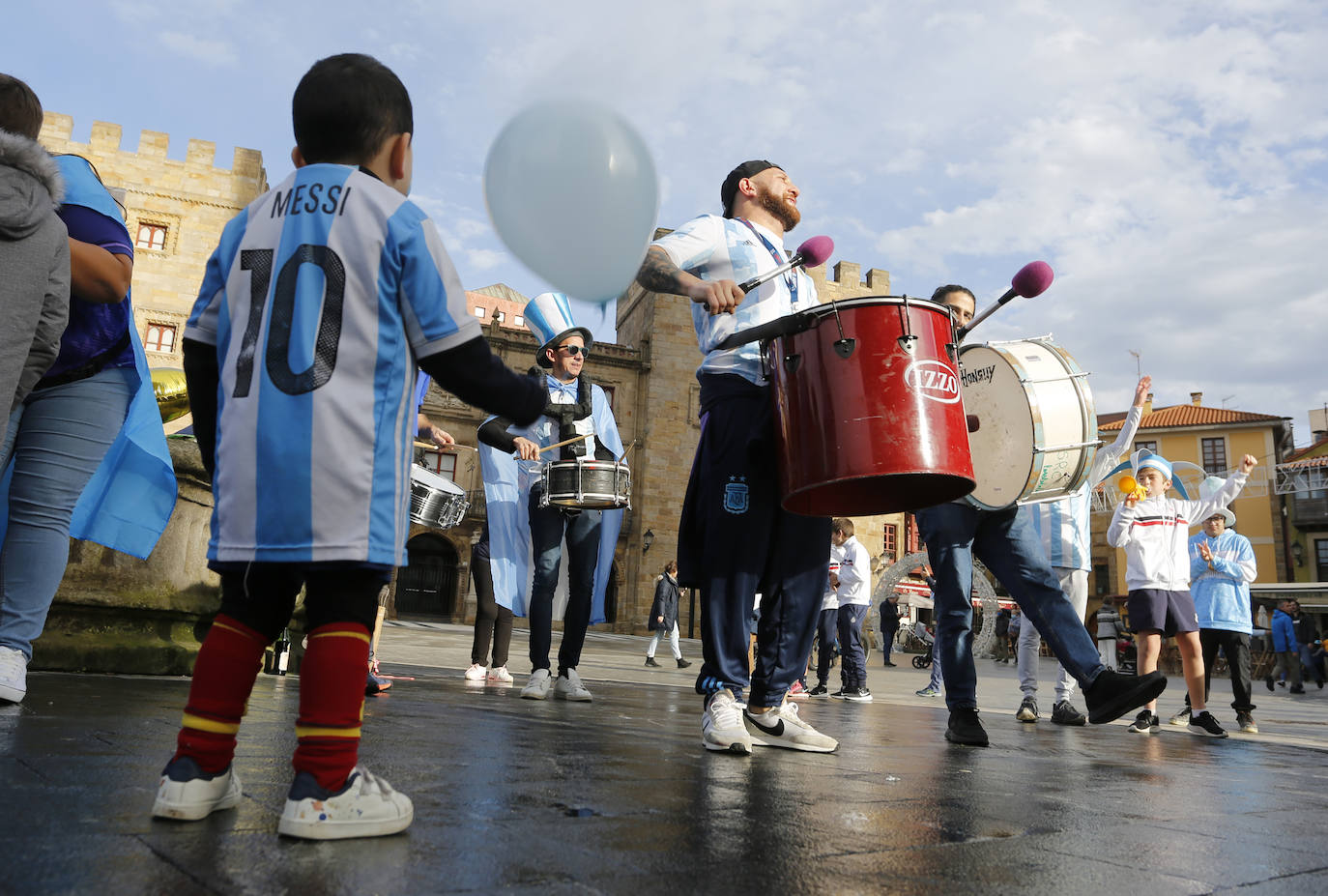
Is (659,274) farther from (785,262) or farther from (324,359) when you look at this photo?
(324,359)

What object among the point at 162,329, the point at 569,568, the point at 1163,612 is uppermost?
the point at 162,329

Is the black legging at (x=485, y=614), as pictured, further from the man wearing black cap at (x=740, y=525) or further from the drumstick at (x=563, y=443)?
the man wearing black cap at (x=740, y=525)

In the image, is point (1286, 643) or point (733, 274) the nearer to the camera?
point (733, 274)

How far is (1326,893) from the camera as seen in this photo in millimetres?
1529

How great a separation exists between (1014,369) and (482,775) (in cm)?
273

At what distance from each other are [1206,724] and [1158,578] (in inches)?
40.6

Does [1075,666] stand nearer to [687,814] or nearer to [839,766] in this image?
[839,766]

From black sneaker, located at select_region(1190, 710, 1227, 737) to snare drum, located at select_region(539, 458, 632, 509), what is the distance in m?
3.82

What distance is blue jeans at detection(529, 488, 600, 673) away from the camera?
5449mm

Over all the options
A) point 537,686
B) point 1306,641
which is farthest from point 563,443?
point 1306,641

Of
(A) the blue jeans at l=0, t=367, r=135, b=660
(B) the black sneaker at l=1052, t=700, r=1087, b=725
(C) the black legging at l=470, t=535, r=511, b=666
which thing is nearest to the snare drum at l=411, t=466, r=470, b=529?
(C) the black legging at l=470, t=535, r=511, b=666

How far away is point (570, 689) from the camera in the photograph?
5301 mm

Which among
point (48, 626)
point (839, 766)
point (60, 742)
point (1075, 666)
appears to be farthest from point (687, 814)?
Result: point (48, 626)

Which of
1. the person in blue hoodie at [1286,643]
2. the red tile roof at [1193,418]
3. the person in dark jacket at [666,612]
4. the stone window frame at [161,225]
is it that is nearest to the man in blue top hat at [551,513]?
the person in dark jacket at [666,612]
